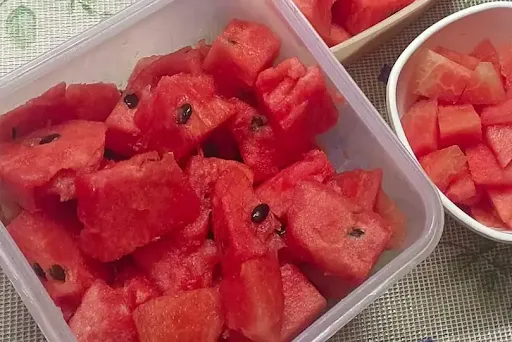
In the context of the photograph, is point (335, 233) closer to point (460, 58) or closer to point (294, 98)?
point (294, 98)

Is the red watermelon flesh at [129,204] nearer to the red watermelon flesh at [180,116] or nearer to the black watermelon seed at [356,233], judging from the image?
the red watermelon flesh at [180,116]

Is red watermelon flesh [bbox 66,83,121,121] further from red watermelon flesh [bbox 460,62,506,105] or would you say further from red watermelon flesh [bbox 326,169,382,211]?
red watermelon flesh [bbox 460,62,506,105]

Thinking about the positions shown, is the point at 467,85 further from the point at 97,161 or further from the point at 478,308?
the point at 97,161

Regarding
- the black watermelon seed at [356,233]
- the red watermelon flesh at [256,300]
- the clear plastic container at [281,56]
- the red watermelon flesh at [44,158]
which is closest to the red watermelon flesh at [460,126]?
the clear plastic container at [281,56]

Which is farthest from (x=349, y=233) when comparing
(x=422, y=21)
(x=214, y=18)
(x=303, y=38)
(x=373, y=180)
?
(x=422, y=21)

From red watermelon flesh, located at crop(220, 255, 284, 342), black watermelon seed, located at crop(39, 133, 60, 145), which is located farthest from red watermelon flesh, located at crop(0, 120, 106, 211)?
red watermelon flesh, located at crop(220, 255, 284, 342)

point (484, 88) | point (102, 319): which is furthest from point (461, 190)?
point (102, 319)
